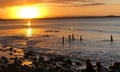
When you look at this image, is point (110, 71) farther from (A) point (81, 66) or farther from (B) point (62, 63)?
(B) point (62, 63)

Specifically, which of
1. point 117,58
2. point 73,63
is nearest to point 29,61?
point 73,63

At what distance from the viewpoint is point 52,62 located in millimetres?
36219

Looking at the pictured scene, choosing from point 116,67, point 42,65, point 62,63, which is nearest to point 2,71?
point 42,65

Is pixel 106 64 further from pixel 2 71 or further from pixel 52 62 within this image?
pixel 2 71

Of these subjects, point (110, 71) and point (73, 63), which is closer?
point (110, 71)

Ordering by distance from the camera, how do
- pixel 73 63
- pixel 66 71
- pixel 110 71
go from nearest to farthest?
pixel 110 71 → pixel 66 71 → pixel 73 63

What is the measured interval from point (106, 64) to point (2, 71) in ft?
43.1

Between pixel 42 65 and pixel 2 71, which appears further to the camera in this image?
pixel 42 65

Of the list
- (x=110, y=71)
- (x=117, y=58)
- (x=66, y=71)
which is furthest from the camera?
(x=117, y=58)

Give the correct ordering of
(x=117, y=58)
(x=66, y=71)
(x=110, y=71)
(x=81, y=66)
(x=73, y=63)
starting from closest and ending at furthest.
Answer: (x=110, y=71) < (x=66, y=71) < (x=81, y=66) < (x=73, y=63) < (x=117, y=58)

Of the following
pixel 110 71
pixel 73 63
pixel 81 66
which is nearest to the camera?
pixel 110 71

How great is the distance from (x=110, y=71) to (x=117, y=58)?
1289 centimetres

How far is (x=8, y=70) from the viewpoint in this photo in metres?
29.4

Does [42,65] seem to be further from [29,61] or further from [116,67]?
[116,67]
